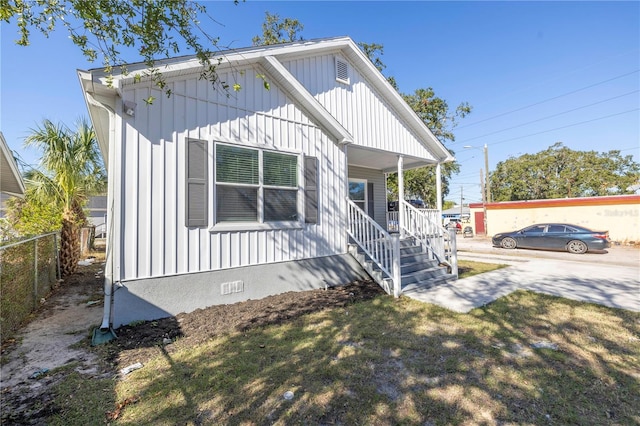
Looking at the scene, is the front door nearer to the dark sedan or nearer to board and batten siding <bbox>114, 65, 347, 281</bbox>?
board and batten siding <bbox>114, 65, 347, 281</bbox>

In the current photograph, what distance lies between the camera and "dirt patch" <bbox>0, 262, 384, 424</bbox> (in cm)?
267

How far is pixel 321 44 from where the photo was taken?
22.2 ft

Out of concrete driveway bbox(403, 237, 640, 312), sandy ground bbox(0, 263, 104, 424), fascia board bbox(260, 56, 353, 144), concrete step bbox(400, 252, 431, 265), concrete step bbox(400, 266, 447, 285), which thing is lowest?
concrete driveway bbox(403, 237, 640, 312)

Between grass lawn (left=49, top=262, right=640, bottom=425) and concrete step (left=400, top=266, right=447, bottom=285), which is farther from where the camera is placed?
concrete step (left=400, top=266, right=447, bottom=285)

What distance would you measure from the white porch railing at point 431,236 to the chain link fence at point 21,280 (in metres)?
7.96

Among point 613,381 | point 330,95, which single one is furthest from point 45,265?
point 613,381

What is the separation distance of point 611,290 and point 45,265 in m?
12.3

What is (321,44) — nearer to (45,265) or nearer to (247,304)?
(247,304)

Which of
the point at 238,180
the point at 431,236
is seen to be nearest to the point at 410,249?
the point at 431,236

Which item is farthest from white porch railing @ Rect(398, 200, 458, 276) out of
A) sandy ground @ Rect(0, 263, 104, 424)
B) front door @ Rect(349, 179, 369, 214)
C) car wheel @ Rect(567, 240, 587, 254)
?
car wheel @ Rect(567, 240, 587, 254)

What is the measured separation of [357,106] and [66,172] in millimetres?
8085

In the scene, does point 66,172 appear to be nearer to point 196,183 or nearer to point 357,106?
point 196,183

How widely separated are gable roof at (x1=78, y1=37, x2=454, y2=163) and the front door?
7.75 feet

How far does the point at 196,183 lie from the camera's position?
4.68m
